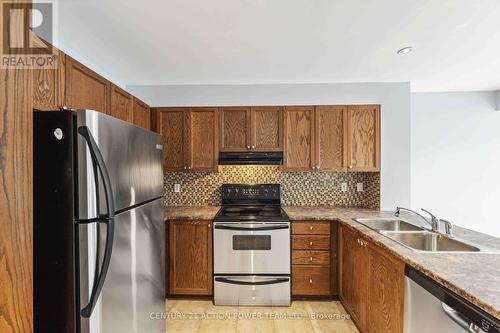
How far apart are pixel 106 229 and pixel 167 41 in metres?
1.58

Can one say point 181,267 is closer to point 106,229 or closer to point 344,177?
point 106,229

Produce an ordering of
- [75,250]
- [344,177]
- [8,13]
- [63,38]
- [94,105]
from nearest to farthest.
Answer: [8,13] → [75,250] → [94,105] → [63,38] → [344,177]

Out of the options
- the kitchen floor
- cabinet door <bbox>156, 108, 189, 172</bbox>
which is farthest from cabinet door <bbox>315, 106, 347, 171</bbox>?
cabinet door <bbox>156, 108, 189, 172</bbox>

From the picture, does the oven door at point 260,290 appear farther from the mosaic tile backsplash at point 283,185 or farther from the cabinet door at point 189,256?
the mosaic tile backsplash at point 283,185

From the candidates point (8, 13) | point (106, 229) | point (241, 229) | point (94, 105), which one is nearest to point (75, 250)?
point (106, 229)

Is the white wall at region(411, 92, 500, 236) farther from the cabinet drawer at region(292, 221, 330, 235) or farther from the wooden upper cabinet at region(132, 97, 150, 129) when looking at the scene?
the wooden upper cabinet at region(132, 97, 150, 129)

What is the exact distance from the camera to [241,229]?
2.57 meters

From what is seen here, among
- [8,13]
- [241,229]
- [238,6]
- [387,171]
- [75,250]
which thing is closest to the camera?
[8,13]

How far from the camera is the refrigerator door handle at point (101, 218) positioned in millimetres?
1126

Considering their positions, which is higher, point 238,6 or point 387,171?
point 238,6

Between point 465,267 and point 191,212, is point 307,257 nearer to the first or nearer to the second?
point 191,212

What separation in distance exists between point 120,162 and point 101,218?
0.32m

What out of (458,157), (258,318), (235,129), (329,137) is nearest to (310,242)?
(258,318)

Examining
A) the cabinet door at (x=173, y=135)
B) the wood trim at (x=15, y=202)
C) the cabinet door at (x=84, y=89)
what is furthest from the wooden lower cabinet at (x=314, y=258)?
the wood trim at (x=15, y=202)
